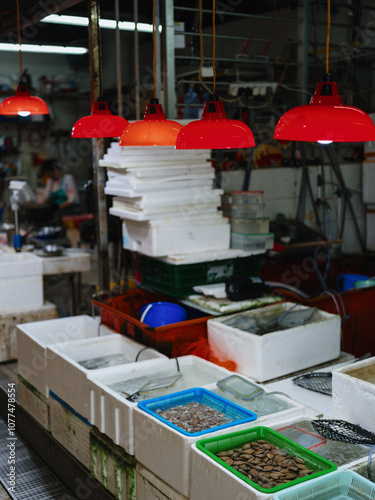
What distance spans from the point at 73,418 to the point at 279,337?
128cm

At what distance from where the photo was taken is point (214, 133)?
273cm

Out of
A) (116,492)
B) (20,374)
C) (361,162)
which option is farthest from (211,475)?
(361,162)

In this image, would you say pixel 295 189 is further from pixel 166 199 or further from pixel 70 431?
pixel 70 431

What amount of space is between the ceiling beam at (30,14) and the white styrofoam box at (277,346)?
2.81 m

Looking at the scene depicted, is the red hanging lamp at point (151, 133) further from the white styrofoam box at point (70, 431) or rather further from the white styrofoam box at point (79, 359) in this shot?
the white styrofoam box at point (70, 431)

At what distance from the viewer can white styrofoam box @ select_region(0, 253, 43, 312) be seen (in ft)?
17.4

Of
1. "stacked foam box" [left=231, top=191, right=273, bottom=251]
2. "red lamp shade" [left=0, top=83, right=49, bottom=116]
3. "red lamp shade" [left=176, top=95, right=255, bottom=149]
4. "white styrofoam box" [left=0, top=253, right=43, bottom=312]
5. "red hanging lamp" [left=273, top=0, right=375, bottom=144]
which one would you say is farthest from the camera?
"white styrofoam box" [left=0, top=253, right=43, bottom=312]

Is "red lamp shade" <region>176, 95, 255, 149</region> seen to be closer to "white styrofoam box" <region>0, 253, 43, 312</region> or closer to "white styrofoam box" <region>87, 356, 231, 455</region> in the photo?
"white styrofoam box" <region>87, 356, 231, 455</region>

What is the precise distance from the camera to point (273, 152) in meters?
6.07

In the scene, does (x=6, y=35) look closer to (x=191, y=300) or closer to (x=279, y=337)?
(x=191, y=300)

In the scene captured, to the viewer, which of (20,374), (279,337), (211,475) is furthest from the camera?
(20,374)

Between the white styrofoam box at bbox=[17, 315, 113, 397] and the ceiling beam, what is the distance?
96.2 inches

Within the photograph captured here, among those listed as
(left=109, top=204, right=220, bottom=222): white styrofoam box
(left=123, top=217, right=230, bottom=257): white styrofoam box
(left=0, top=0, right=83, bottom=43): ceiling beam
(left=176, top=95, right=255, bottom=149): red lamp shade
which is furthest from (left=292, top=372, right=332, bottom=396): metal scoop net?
(left=0, top=0, right=83, bottom=43): ceiling beam

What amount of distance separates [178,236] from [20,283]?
191 centimetres
